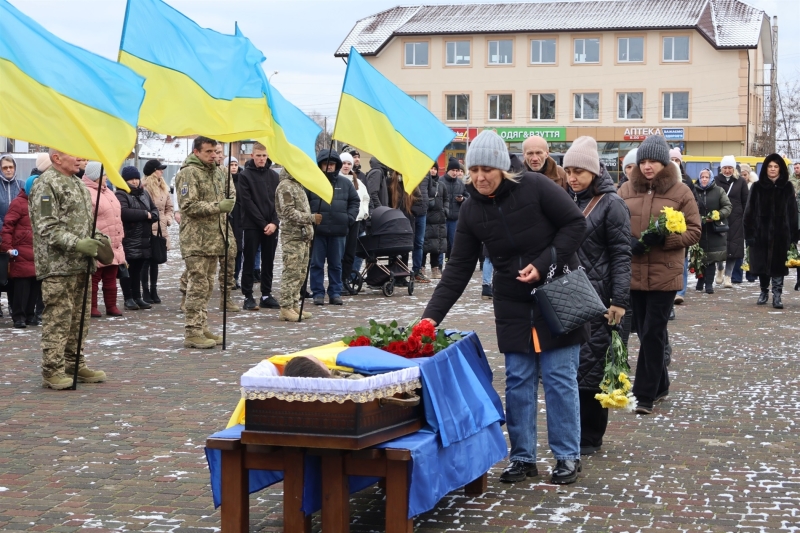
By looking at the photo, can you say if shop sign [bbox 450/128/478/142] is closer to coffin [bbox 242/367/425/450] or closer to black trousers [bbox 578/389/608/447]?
black trousers [bbox 578/389/608/447]

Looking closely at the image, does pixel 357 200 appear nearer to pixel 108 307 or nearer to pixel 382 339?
pixel 108 307

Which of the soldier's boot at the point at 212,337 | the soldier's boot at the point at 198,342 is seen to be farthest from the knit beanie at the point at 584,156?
the soldier's boot at the point at 212,337

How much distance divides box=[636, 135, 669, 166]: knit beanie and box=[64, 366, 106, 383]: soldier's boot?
16.2 ft

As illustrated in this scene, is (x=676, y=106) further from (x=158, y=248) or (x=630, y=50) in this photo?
(x=158, y=248)

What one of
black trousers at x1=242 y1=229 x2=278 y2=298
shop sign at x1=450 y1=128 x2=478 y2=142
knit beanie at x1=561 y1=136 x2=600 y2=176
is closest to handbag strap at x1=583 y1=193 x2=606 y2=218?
knit beanie at x1=561 y1=136 x2=600 y2=176

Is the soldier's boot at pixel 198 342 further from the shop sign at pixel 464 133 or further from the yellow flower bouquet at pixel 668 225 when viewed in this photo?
the shop sign at pixel 464 133

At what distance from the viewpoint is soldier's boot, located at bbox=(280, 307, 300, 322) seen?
14.0 metres

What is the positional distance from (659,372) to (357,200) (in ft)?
25.8

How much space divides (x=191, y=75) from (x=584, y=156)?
14.9 feet

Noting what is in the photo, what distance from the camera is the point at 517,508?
588 centimetres

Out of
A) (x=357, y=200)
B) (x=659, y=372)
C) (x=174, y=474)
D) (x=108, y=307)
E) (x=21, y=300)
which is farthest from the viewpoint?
(x=357, y=200)

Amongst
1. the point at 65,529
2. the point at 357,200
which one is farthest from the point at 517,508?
the point at 357,200

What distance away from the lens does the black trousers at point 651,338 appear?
8.45 m

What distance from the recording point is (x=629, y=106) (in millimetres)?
71125
